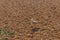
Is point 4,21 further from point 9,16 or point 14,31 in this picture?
point 14,31

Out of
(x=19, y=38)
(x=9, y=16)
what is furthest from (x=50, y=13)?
(x=19, y=38)

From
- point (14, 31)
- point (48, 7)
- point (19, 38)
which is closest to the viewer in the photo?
point (19, 38)

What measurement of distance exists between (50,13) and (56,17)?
0.40 metres

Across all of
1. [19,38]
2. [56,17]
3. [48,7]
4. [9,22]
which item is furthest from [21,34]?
[48,7]

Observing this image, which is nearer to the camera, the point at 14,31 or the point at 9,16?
the point at 14,31

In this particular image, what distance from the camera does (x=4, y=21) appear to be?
5.35 m

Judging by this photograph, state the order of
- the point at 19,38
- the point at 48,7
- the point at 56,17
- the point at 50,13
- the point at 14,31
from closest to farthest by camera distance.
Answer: the point at 19,38, the point at 14,31, the point at 56,17, the point at 50,13, the point at 48,7

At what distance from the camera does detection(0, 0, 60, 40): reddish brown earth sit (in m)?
4.37

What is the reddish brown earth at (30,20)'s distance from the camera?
4367mm

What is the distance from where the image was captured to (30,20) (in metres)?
5.21

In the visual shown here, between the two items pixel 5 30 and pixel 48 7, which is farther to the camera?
pixel 48 7

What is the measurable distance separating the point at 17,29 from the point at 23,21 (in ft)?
1.74

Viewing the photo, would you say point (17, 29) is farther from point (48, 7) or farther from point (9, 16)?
point (48, 7)

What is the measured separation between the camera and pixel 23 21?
520cm
